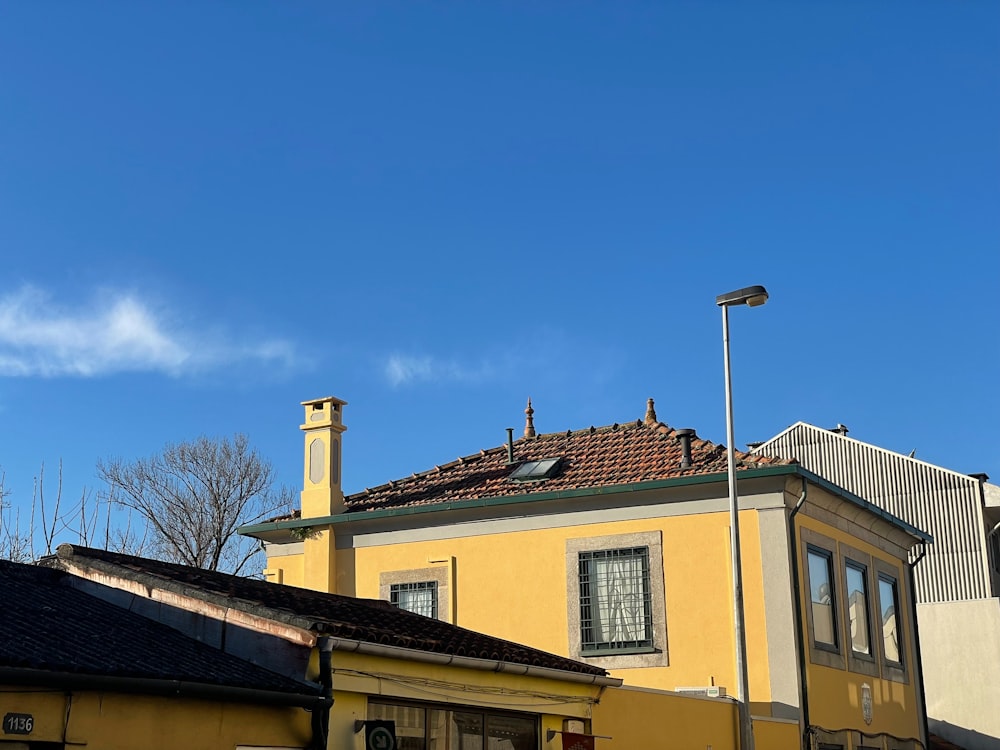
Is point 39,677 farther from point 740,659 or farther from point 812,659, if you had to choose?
point 812,659

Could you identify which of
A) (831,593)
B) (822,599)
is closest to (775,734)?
(822,599)

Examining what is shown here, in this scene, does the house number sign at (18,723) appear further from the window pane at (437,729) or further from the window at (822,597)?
the window at (822,597)

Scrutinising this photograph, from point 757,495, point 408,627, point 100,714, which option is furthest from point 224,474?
point 100,714

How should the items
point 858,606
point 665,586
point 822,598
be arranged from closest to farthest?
point 665,586 → point 822,598 → point 858,606

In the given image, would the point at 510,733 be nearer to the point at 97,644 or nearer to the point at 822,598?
the point at 97,644

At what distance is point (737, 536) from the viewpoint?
1639 centimetres

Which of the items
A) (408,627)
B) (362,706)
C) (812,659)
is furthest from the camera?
(812,659)

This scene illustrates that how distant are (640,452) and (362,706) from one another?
11.0 meters

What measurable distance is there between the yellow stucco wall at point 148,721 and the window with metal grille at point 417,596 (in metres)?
10.3

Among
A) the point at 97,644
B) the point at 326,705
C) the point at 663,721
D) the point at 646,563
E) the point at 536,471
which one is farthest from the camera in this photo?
the point at 536,471

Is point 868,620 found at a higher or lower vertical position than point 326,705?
higher

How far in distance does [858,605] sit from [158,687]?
14974 millimetres

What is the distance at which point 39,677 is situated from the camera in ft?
29.2

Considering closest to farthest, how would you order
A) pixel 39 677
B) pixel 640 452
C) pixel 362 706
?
pixel 39 677 < pixel 362 706 < pixel 640 452
